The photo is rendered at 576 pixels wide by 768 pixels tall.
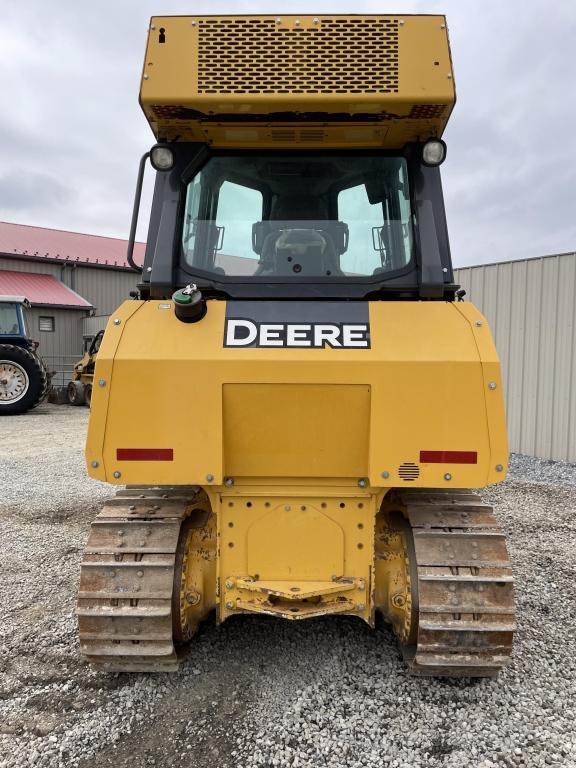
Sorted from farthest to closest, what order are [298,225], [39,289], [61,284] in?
[61,284] → [39,289] → [298,225]

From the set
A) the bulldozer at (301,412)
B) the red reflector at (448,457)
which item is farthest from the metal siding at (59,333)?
the red reflector at (448,457)

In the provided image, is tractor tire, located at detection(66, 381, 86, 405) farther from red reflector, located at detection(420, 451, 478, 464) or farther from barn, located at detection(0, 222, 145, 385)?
red reflector, located at detection(420, 451, 478, 464)

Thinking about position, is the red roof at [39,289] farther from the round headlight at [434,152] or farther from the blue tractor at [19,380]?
the round headlight at [434,152]

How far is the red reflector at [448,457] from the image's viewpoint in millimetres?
2549

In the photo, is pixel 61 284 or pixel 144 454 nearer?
pixel 144 454

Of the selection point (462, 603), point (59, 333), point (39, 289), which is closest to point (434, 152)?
point (462, 603)

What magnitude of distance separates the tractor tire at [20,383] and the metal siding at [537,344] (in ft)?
35.3

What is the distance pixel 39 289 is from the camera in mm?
22406

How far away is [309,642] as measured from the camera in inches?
128

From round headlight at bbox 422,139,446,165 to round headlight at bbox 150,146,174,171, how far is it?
1.35 meters

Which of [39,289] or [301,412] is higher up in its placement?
[39,289]

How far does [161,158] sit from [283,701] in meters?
2.82

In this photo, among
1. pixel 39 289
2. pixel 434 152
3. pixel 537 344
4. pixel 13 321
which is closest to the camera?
pixel 434 152

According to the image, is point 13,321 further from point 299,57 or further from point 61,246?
point 299,57
